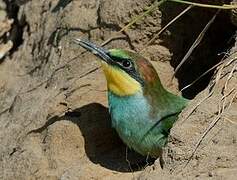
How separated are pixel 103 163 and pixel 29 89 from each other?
1.04m

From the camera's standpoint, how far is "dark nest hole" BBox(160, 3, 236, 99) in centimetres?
536

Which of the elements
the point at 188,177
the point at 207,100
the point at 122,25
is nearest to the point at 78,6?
the point at 122,25

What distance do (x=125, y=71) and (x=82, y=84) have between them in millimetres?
516

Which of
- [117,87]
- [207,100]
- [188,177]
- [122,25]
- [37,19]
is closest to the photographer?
[188,177]

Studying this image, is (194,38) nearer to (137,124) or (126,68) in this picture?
(126,68)

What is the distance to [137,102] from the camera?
16.1ft

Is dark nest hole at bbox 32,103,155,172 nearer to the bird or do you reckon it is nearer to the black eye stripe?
the bird

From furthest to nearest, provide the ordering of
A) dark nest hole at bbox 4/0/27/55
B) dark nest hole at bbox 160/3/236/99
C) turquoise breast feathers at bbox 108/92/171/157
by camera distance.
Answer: dark nest hole at bbox 4/0/27/55
dark nest hole at bbox 160/3/236/99
turquoise breast feathers at bbox 108/92/171/157

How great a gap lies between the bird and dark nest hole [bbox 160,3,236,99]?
0.57 m

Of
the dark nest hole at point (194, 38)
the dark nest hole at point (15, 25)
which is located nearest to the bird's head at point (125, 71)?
the dark nest hole at point (194, 38)

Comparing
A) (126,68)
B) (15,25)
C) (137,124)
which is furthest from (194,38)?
(15,25)

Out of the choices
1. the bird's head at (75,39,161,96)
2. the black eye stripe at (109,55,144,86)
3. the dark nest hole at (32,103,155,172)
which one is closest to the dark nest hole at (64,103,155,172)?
the dark nest hole at (32,103,155,172)

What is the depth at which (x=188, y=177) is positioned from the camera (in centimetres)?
401

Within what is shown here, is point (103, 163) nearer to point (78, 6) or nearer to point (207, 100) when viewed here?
point (207, 100)
